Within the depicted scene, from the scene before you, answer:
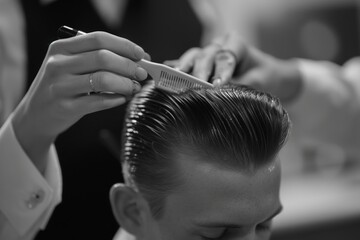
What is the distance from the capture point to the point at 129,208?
1.09m

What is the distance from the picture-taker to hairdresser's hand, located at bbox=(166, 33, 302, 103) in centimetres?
112

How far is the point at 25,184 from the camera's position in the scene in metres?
1.02

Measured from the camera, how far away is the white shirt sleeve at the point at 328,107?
1.67 m

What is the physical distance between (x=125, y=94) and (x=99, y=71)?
7 centimetres

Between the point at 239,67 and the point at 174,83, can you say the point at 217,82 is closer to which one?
the point at 174,83

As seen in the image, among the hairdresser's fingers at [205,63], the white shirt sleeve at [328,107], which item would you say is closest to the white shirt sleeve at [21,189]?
the hairdresser's fingers at [205,63]

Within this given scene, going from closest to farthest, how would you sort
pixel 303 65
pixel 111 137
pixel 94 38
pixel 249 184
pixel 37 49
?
pixel 94 38, pixel 249 184, pixel 37 49, pixel 111 137, pixel 303 65

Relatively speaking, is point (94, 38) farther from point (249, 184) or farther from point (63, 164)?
point (63, 164)

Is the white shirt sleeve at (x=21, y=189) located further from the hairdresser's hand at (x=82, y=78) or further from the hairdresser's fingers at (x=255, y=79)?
the hairdresser's fingers at (x=255, y=79)

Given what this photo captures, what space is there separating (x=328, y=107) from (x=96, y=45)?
3.54ft

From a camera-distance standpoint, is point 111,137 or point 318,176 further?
point 318,176

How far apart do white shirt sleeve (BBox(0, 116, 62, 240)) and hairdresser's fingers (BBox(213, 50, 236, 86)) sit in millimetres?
388

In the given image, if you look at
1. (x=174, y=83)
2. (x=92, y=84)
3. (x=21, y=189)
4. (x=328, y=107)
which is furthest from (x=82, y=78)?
(x=328, y=107)

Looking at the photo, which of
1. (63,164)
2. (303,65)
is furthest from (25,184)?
(303,65)
